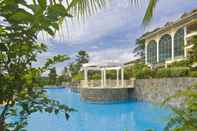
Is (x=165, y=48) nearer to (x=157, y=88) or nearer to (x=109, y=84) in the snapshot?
(x=109, y=84)

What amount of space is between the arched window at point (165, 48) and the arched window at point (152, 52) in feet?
3.61

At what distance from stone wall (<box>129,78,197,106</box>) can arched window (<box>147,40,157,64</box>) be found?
997cm

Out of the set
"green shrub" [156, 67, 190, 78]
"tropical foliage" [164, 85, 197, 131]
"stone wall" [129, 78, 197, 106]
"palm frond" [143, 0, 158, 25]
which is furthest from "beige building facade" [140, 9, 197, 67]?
"tropical foliage" [164, 85, 197, 131]

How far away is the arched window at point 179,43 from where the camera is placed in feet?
86.1

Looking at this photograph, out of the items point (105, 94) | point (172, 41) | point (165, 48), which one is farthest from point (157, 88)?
point (165, 48)

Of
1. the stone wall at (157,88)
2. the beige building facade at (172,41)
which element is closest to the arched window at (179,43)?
the beige building facade at (172,41)

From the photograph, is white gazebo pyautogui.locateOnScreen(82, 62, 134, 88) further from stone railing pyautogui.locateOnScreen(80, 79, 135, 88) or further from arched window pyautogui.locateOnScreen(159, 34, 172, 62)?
arched window pyautogui.locateOnScreen(159, 34, 172, 62)

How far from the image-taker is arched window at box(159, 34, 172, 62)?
93.6 ft

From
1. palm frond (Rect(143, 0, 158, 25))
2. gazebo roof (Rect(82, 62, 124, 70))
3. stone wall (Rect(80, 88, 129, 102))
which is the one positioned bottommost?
stone wall (Rect(80, 88, 129, 102))

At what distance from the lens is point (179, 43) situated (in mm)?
26828

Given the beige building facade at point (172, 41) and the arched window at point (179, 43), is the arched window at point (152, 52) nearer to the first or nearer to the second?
the beige building facade at point (172, 41)

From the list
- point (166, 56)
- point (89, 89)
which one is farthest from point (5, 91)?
point (166, 56)

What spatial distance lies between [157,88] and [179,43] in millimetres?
9328

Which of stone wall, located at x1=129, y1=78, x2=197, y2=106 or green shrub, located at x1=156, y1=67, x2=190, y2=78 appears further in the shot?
green shrub, located at x1=156, y1=67, x2=190, y2=78
